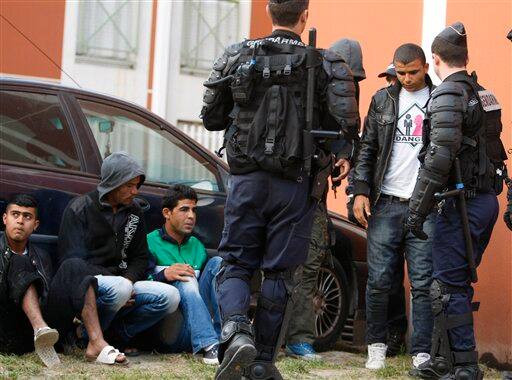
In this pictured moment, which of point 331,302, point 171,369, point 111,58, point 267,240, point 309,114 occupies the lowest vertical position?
point 171,369

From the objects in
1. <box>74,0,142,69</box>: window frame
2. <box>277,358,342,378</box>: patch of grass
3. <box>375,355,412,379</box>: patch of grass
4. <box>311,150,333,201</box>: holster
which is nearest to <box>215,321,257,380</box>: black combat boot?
<box>311,150,333,201</box>: holster

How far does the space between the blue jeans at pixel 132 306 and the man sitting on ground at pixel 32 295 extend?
0.13m

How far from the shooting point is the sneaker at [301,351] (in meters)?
7.40

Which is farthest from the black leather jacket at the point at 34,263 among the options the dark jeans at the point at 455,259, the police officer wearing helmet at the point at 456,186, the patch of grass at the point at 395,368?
the dark jeans at the point at 455,259

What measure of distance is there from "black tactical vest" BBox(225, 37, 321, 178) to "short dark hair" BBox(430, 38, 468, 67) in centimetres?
99

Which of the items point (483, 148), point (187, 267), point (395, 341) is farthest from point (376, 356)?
point (483, 148)

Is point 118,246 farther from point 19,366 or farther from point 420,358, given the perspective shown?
point 420,358

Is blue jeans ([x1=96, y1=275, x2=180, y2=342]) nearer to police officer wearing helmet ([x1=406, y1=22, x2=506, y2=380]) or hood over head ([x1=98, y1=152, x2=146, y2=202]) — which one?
hood over head ([x1=98, y1=152, x2=146, y2=202])

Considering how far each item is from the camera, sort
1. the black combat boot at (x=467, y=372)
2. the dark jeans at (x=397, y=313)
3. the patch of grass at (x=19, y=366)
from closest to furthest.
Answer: the patch of grass at (x=19, y=366)
the black combat boot at (x=467, y=372)
the dark jeans at (x=397, y=313)

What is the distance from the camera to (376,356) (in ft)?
23.7

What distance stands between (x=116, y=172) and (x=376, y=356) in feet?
6.44

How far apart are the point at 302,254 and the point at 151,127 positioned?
2400mm

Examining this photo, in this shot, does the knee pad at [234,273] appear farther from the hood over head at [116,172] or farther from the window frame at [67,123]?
the window frame at [67,123]

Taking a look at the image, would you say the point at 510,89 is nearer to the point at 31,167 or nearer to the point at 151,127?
the point at 151,127
